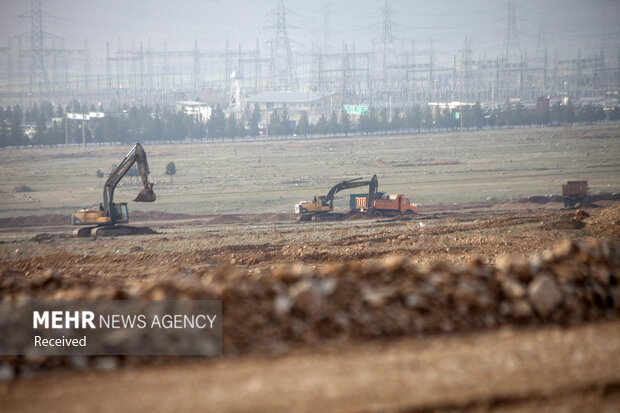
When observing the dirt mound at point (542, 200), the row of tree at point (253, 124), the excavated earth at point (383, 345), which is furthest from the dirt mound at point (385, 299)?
the row of tree at point (253, 124)

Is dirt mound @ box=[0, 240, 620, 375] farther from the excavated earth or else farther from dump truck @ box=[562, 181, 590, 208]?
dump truck @ box=[562, 181, 590, 208]

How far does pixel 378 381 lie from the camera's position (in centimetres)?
707

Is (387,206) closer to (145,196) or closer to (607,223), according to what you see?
(145,196)

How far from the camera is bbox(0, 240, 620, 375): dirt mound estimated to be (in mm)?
8336

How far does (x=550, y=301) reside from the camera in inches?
350

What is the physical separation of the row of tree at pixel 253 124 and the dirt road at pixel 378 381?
287ft

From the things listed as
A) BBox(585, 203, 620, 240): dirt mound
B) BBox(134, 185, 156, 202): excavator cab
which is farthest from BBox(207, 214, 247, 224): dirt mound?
BBox(585, 203, 620, 240): dirt mound

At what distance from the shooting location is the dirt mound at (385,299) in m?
8.34

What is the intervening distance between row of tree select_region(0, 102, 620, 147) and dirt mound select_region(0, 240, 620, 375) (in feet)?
284

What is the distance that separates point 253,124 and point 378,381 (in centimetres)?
9786

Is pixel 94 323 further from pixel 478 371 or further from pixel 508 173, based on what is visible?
pixel 508 173

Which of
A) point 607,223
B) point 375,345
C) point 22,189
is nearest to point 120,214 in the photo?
point 607,223

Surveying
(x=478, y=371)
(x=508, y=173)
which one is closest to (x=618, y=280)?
(x=478, y=371)

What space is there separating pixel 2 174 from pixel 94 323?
212 feet
